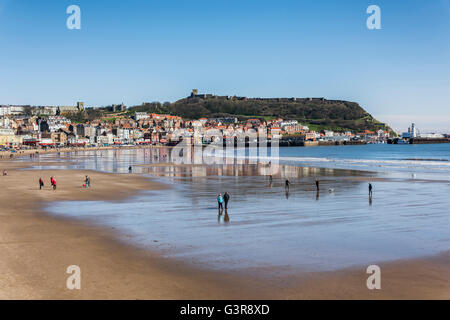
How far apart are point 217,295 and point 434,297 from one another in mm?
5568

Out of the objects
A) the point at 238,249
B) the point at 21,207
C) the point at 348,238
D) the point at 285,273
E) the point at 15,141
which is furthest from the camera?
the point at 15,141

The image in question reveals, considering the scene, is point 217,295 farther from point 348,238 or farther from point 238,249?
point 348,238

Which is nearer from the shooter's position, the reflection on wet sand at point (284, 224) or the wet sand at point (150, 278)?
the wet sand at point (150, 278)

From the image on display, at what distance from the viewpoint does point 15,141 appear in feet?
579

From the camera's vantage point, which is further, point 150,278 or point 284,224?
point 284,224

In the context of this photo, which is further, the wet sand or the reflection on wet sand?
the reflection on wet sand

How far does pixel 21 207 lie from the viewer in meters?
24.8

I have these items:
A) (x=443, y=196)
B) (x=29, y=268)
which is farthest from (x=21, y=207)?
(x=443, y=196)
